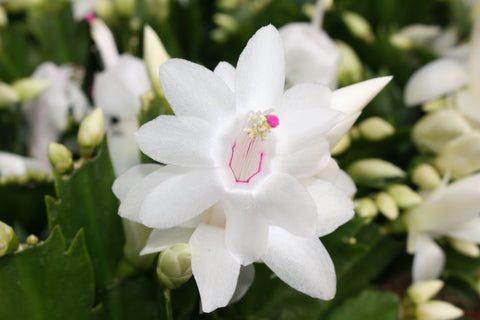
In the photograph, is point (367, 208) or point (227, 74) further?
point (367, 208)

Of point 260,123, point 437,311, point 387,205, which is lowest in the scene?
point 437,311

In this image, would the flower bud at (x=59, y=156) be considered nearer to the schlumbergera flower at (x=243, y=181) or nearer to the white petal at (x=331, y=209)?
the schlumbergera flower at (x=243, y=181)

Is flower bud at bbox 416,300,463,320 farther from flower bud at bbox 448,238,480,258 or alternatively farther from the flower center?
the flower center

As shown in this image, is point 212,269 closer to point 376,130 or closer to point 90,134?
point 90,134

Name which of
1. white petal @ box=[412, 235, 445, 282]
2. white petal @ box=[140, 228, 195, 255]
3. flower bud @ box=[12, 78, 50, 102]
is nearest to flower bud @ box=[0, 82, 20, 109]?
flower bud @ box=[12, 78, 50, 102]

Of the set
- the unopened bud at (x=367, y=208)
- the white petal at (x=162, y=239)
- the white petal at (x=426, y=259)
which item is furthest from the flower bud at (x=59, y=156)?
the white petal at (x=426, y=259)

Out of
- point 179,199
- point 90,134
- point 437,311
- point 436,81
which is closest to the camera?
point 179,199

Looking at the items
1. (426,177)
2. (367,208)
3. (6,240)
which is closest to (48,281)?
(6,240)
